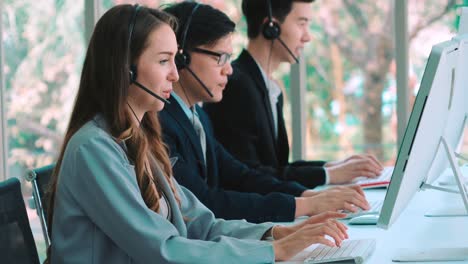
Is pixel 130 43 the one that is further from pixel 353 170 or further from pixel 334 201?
pixel 353 170

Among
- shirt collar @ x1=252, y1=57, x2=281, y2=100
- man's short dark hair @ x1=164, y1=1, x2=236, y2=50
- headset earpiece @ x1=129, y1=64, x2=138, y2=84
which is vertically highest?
headset earpiece @ x1=129, y1=64, x2=138, y2=84

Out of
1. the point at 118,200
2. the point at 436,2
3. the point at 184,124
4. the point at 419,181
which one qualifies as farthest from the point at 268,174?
the point at 436,2

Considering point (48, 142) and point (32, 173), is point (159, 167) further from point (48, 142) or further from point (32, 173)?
point (48, 142)

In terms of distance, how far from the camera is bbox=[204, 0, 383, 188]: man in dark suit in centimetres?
319

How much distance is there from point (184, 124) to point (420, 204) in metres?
0.73

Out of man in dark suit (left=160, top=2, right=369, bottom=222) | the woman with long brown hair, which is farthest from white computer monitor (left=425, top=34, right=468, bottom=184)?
the woman with long brown hair

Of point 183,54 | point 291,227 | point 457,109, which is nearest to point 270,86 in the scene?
point 183,54

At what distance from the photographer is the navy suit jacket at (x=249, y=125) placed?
3.24 meters

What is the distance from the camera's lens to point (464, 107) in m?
2.48

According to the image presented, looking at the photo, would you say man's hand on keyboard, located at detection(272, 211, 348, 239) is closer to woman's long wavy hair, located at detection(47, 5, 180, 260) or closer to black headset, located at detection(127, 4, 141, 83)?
woman's long wavy hair, located at detection(47, 5, 180, 260)

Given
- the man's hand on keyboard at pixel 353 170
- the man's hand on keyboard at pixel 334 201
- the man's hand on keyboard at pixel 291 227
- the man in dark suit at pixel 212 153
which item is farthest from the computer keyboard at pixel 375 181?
the man's hand on keyboard at pixel 291 227

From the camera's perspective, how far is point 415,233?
2.29 metres

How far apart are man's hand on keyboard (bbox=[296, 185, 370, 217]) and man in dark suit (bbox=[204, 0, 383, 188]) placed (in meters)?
0.65

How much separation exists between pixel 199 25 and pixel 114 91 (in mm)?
781
